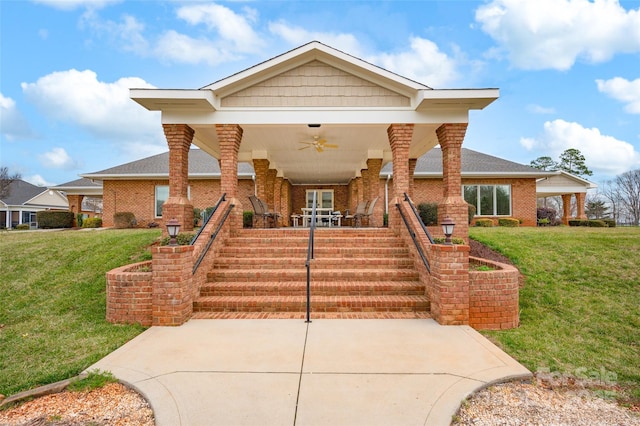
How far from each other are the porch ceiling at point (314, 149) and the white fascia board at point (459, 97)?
3.44 feet

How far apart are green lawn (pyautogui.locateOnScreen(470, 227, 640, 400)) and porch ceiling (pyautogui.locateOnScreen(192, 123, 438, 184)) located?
4.13 m

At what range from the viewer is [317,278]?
6062 mm

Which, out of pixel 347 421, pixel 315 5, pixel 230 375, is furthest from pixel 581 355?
pixel 315 5

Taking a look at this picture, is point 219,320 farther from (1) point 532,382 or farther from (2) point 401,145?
(2) point 401,145

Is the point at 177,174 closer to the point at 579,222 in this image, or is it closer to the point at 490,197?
the point at 490,197

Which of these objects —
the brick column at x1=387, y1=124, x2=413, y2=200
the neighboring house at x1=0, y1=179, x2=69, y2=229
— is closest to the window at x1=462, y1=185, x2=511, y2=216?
the brick column at x1=387, y1=124, x2=413, y2=200

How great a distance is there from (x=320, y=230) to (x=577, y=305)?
17.2 ft

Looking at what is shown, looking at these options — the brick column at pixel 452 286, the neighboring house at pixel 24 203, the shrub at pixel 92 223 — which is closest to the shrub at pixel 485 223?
the brick column at pixel 452 286

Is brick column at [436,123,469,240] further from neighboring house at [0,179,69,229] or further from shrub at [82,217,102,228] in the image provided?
neighboring house at [0,179,69,229]

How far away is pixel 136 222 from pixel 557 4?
63.2ft

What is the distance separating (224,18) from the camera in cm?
1166

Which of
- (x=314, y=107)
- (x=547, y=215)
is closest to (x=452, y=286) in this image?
(x=314, y=107)

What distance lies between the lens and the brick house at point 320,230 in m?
5.00

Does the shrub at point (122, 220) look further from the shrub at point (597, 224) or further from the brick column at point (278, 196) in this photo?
the shrub at point (597, 224)
